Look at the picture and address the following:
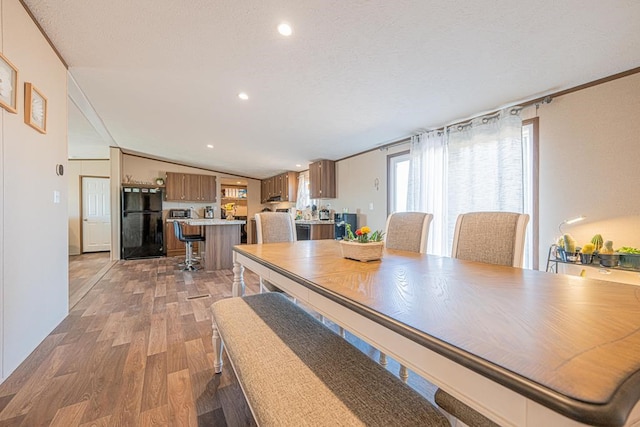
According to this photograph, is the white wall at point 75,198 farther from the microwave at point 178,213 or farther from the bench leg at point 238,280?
the bench leg at point 238,280

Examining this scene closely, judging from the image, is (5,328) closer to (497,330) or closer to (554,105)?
(497,330)

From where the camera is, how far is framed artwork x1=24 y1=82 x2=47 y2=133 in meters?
1.80

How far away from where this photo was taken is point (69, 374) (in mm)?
1688

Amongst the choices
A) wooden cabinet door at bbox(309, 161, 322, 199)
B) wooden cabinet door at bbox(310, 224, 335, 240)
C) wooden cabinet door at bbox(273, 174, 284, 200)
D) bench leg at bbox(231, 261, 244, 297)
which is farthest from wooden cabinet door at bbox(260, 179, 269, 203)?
bench leg at bbox(231, 261, 244, 297)

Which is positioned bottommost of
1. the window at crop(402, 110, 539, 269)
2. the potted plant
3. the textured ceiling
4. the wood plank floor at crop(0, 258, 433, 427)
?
the wood plank floor at crop(0, 258, 433, 427)

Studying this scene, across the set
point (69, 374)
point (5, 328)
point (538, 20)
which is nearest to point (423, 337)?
point (538, 20)

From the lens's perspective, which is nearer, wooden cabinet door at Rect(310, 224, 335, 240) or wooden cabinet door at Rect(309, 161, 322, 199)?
wooden cabinet door at Rect(310, 224, 335, 240)

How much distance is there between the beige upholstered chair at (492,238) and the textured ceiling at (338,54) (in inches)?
47.7

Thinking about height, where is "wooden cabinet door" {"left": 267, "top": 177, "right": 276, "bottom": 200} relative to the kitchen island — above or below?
above

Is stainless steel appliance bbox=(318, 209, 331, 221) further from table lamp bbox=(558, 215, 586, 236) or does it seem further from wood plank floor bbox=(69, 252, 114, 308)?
wood plank floor bbox=(69, 252, 114, 308)

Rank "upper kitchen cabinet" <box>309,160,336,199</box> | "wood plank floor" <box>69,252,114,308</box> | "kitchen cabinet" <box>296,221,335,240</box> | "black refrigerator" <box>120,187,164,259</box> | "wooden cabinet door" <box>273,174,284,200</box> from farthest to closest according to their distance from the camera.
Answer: "wooden cabinet door" <box>273,174,284,200</box> → "black refrigerator" <box>120,187,164,259</box> → "upper kitchen cabinet" <box>309,160,336,199</box> → "kitchen cabinet" <box>296,221,335,240</box> → "wood plank floor" <box>69,252,114,308</box>

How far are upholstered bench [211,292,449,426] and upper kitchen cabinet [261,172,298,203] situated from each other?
5.58 meters

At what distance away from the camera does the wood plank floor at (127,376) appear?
1357 mm

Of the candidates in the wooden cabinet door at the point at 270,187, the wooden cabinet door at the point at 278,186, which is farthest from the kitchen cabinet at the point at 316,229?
the wooden cabinet door at the point at 270,187
